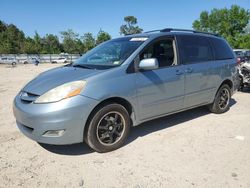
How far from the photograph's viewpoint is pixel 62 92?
3541 millimetres

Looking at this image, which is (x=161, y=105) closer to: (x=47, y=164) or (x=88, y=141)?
(x=88, y=141)

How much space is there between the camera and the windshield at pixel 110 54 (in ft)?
13.9

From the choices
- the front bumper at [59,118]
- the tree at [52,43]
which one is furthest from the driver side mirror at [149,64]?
the tree at [52,43]

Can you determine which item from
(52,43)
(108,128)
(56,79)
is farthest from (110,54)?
(52,43)

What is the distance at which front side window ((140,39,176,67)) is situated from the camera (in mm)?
4454

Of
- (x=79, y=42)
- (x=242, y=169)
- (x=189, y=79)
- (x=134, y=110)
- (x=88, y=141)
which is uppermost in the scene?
→ (x=79, y=42)

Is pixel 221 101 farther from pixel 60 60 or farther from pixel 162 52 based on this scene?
pixel 60 60

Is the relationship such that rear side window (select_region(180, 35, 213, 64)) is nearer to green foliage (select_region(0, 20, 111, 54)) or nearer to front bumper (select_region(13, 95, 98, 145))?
front bumper (select_region(13, 95, 98, 145))

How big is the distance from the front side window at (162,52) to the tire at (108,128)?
1.07m

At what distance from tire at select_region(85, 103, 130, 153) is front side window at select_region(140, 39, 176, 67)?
3.51 feet

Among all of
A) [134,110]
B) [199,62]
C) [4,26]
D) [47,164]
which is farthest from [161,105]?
[4,26]

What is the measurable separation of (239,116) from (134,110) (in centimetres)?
301

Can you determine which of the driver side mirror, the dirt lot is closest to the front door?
the driver side mirror

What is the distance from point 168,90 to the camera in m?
4.58
